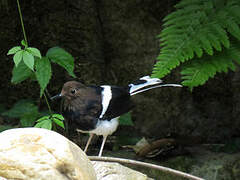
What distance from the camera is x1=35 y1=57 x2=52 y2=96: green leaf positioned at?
2.81 meters

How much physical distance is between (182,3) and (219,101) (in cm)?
119

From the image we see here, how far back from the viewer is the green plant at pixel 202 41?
2.81 metres

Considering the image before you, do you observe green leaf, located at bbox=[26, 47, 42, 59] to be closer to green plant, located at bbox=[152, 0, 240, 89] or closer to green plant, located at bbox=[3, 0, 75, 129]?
green plant, located at bbox=[3, 0, 75, 129]

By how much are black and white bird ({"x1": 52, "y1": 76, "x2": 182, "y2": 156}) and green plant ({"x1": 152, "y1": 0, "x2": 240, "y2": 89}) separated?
0.44 m

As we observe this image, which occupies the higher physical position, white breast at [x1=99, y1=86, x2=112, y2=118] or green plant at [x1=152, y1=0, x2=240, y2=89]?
green plant at [x1=152, y1=0, x2=240, y2=89]

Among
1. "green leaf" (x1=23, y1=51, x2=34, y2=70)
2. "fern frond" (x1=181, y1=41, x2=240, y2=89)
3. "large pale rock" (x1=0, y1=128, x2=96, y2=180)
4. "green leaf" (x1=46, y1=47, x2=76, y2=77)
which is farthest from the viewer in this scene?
"green leaf" (x1=46, y1=47, x2=76, y2=77)

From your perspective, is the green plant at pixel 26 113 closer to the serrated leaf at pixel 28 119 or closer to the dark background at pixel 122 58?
the serrated leaf at pixel 28 119

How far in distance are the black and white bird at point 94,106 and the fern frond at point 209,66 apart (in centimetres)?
38

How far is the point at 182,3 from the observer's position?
3.05 metres

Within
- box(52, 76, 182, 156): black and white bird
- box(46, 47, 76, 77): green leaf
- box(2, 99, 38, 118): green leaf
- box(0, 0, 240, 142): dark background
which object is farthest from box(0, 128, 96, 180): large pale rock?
box(0, 0, 240, 142): dark background

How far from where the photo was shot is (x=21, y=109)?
3.43 m

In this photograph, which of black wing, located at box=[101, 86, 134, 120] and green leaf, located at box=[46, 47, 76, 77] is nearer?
green leaf, located at box=[46, 47, 76, 77]

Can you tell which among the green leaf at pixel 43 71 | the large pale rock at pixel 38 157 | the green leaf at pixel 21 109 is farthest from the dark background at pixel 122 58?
the large pale rock at pixel 38 157

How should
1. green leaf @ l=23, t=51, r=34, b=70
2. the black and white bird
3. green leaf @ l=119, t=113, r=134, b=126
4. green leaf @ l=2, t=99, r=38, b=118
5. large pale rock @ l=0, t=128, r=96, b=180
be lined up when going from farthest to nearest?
green leaf @ l=119, t=113, r=134, b=126, green leaf @ l=2, t=99, r=38, b=118, the black and white bird, green leaf @ l=23, t=51, r=34, b=70, large pale rock @ l=0, t=128, r=96, b=180
